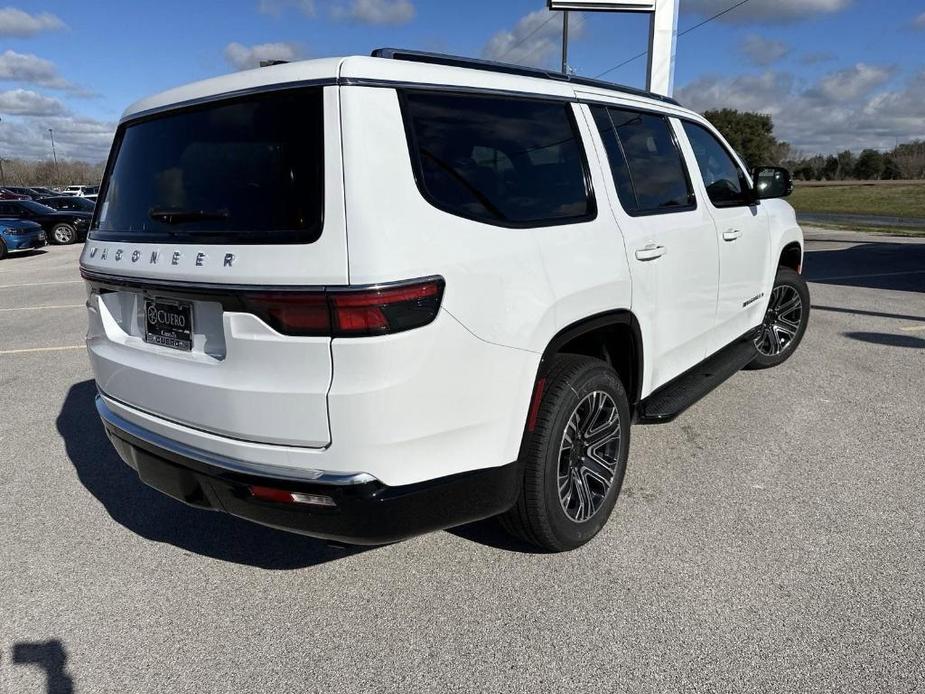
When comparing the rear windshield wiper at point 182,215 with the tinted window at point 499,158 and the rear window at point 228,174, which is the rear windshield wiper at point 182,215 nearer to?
the rear window at point 228,174

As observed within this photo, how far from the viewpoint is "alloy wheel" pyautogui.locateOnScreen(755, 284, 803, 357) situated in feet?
17.5

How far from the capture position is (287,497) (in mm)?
2166

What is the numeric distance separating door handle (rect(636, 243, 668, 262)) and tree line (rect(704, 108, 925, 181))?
2189 inches

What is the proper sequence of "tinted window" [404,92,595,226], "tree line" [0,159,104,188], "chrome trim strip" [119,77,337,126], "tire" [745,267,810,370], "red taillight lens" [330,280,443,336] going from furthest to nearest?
"tree line" [0,159,104,188] → "tire" [745,267,810,370] → "tinted window" [404,92,595,226] → "chrome trim strip" [119,77,337,126] → "red taillight lens" [330,280,443,336]

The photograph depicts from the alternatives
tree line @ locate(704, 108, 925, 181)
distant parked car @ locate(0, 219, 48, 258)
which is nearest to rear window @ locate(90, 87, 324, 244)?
distant parked car @ locate(0, 219, 48, 258)

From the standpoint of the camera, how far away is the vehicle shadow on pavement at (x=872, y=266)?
978 cm

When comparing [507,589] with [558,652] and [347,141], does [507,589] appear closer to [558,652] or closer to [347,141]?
[558,652]

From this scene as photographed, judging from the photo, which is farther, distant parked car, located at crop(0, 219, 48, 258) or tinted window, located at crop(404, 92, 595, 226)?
distant parked car, located at crop(0, 219, 48, 258)

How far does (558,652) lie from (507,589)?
40 cm

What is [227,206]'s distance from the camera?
2.23 m

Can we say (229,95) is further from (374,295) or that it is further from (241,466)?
(241,466)

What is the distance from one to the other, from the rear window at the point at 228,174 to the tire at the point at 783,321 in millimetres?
4267

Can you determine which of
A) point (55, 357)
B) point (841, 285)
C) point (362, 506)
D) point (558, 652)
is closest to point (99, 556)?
point (362, 506)

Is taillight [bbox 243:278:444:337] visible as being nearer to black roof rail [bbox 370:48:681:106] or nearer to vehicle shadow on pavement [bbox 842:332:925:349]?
black roof rail [bbox 370:48:681:106]
